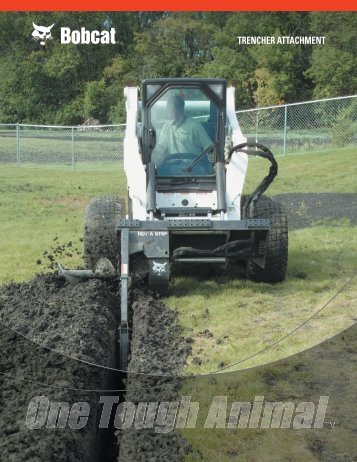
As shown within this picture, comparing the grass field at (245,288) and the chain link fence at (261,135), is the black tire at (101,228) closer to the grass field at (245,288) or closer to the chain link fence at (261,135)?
the grass field at (245,288)

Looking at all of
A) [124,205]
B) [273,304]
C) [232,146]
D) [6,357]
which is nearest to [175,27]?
[232,146]

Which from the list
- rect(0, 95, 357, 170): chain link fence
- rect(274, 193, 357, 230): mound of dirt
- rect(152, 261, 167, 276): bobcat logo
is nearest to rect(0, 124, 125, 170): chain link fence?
rect(0, 95, 357, 170): chain link fence

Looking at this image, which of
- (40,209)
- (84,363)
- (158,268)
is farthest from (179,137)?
(84,363)

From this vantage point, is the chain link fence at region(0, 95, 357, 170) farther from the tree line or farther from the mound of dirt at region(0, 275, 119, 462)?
the mound of dirt at region(0, 275, 119, 462)

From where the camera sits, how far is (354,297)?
532 centimetres

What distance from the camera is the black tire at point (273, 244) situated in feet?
16.3

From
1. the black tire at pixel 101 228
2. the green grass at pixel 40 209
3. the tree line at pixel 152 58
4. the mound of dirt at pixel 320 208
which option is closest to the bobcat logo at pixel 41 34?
the tree line at pixel 152 58

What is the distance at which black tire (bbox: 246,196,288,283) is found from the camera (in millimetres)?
4953

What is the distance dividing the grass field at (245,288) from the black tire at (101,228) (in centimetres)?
5

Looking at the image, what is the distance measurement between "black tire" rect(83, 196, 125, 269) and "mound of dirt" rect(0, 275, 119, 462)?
0.26m

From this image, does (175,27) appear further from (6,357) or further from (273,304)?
(6,357)

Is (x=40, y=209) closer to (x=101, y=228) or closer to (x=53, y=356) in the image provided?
(x=101, y=228)

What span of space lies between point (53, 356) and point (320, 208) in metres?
2.12

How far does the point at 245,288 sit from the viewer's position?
17.5 feet
